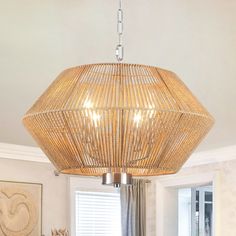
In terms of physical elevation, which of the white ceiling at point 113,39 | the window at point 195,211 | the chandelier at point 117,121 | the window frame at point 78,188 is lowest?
the window at point 195,211

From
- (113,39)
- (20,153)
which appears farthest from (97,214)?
(113,39)

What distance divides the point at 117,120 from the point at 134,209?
4.89m

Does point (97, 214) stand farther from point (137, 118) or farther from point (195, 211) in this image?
point (137, 118)

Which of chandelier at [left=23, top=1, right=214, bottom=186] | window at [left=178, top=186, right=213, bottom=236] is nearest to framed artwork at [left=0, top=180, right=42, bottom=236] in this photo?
window at [left=178, top=186, right=213, bottom=236]

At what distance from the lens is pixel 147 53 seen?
3.55 meters

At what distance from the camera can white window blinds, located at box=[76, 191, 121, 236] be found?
6.52m

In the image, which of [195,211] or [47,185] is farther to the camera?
[195,211]

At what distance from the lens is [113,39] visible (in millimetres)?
3348

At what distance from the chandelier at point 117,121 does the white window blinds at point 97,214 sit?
14.2ft

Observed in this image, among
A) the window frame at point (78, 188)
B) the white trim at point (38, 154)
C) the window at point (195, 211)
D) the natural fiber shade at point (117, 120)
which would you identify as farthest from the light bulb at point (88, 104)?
the window at point (195, 211)

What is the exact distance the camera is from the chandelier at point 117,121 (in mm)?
2119

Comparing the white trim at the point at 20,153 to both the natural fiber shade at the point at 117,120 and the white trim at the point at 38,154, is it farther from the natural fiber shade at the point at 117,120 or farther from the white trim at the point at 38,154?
the natural fiber shade at the point at 117,120

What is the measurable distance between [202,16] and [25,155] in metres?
3.66

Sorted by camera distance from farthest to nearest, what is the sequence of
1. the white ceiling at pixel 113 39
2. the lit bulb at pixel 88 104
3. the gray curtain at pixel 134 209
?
the gray curtain at pixel 134 209 → the white ceiling at pixel 113 39 → the lit bulb at pixel 88 104
